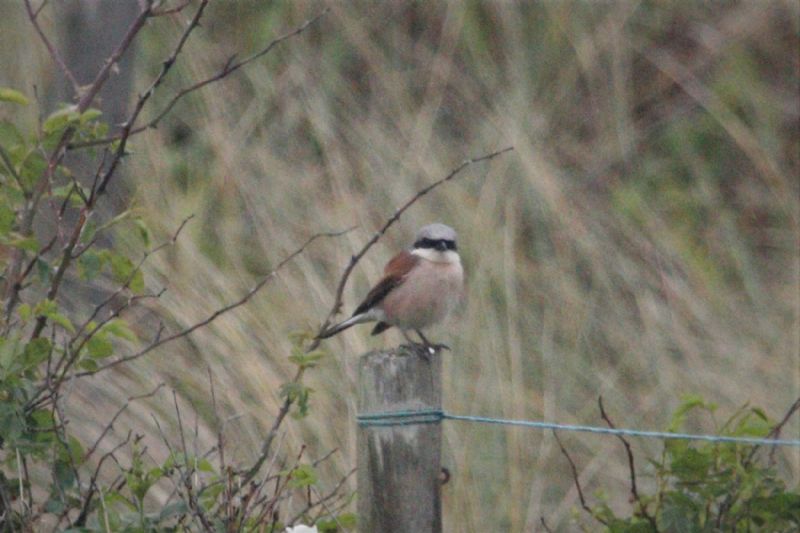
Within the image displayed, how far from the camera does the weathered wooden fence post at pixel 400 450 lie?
279 cm

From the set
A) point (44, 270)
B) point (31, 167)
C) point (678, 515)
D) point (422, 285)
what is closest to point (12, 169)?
point (31, 167)

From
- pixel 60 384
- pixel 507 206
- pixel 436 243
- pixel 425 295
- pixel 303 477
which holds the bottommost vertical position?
pixel 303 477

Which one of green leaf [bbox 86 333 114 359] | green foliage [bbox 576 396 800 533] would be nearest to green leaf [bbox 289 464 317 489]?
green leaf [bbox 86 333 114 359]

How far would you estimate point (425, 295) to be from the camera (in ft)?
14.5

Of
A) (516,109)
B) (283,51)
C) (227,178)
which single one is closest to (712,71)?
(516,109)

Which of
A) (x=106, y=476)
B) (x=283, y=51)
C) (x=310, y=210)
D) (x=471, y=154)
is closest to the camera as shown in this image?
(x=106, y=476)

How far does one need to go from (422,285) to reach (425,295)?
31 millimetres

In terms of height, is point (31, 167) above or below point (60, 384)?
above

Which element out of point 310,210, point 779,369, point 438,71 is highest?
point 438,71

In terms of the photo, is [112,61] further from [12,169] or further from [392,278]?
[392,278]

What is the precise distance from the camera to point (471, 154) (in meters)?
6.84

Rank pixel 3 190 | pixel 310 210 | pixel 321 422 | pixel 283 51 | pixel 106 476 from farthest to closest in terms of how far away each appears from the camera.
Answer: pixel 283 51, pixel 310 210, pixel 321 422, pixel 106 476, pixel 3 190

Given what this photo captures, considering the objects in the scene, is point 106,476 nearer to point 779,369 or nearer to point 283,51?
point 779,369

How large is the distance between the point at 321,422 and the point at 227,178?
1.84 m
